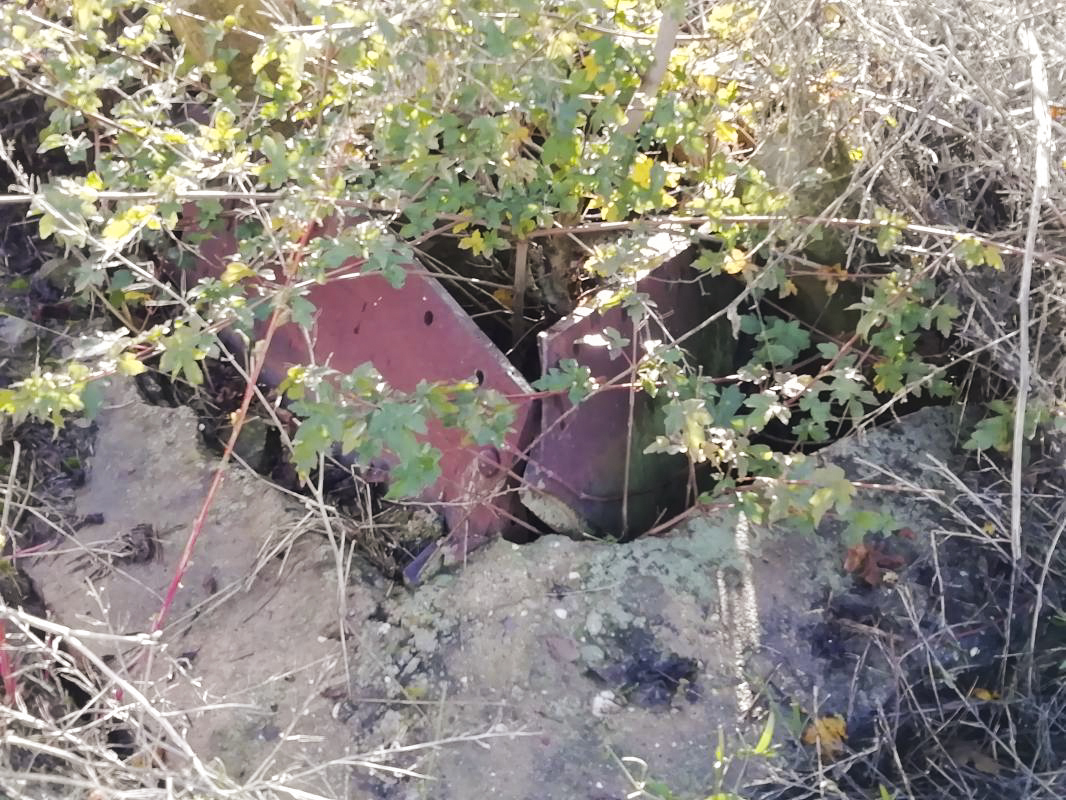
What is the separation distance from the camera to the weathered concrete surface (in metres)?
2.02

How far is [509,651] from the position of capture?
2.16m

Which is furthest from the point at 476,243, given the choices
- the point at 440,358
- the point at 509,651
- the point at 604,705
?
the point at 604,705

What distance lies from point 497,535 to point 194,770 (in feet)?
2.77

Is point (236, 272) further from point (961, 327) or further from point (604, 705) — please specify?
point (961, 327)

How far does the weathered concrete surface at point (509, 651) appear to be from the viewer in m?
2.02

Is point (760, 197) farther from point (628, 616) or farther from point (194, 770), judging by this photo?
point (194, 770)

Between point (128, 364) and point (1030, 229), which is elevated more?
point (1030, 229)

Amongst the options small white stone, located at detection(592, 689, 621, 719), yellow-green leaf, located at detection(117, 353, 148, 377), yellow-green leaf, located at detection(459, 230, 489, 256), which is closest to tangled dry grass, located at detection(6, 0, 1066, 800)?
small white stone, located at detection(592, 689, 621, 719)

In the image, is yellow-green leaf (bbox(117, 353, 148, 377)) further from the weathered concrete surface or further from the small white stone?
the small white stone

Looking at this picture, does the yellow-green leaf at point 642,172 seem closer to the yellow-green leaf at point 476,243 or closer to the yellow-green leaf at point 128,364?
the yellow-green leaf at point 476,243

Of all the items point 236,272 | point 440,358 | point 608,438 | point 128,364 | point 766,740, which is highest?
point 236,272

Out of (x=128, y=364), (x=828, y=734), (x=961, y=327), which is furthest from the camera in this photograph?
(x=961, y=327)

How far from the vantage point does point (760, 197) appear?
86.4 inches

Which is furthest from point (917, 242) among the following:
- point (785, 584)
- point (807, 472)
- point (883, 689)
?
point (883, 689)
